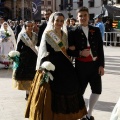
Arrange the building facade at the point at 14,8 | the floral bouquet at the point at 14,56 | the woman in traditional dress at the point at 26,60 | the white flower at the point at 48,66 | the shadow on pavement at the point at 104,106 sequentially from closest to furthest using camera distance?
the white flower at the point at 48,66 < the shadow on pavement at the point at 104,106 < the floral bouquet at the point at 14,56 < the woman in traditional dress at the point at 26,60 < the building facade at the point at 14,8

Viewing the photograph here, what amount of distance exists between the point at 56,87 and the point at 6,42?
6280 millimetres

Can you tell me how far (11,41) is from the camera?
10.2 metres

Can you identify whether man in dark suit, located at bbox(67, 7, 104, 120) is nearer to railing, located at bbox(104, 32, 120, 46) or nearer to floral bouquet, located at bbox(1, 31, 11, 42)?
floral bouquet, located at bbox(1, 31, 11, 42)

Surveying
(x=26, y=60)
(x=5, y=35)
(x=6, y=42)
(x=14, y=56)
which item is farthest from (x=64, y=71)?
(x=6, y=42)

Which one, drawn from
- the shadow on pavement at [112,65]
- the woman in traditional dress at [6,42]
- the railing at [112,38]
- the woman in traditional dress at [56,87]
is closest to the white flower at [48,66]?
the woman in traditional dress at [56,87]

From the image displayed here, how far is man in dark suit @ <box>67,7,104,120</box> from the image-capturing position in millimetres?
4516

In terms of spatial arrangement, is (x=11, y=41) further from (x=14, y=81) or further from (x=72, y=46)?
(x=72, y=46)

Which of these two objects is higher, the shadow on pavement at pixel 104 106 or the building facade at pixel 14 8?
the building facade at pixel 14 8

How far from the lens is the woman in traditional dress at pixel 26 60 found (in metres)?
6.02

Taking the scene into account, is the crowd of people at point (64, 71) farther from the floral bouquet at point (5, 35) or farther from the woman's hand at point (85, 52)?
the floral bouquet at point (5, 35)

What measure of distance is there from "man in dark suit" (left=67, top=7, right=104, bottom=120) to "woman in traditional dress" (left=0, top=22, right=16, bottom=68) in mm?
5707

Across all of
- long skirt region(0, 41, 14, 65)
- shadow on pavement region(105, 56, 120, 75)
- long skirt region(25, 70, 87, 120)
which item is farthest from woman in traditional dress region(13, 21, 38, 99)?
long skirt region(0, 41, 14, 65)

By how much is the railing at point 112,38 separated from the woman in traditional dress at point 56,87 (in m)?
13.0

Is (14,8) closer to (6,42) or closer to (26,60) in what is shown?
(6,42)
